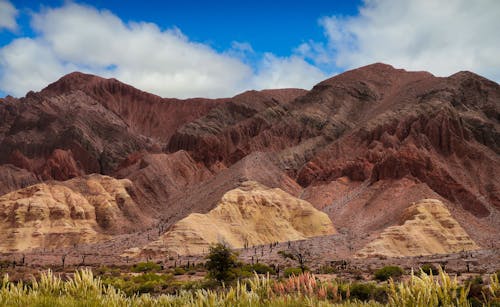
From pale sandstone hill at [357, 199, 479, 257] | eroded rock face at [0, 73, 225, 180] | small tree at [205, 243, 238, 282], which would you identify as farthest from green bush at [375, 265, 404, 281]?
eroded rock face at [0, 73, 225, 180]

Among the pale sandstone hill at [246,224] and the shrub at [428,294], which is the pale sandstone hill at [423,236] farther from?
the shrub at [428,294]

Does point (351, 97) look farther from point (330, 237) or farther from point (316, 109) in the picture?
point (330, 237)

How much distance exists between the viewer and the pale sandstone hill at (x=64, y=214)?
86750 mm

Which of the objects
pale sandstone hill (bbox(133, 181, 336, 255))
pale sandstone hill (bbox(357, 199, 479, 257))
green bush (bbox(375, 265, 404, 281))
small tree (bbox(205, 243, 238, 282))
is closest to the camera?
small tree (bbox(205, 243, 238, 282))

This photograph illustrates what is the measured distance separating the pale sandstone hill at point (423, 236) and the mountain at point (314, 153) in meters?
0.63

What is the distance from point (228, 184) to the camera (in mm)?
100000

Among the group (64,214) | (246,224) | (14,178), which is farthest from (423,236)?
(14,178)

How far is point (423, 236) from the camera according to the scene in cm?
7081

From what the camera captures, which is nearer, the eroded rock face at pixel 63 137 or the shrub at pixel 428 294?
the shrub at pixel 428 294

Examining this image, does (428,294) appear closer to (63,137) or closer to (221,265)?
(221,265)

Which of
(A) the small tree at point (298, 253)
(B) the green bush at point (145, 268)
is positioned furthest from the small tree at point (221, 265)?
(A) the small tree at point (298, 253)

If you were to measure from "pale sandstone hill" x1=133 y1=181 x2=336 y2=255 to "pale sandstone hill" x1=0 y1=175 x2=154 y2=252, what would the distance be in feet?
81.2

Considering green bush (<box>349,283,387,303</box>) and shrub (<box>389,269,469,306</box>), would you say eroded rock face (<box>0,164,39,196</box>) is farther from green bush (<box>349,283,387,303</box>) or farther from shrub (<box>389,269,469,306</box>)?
shrub (<box>389,269,469,306</box>)

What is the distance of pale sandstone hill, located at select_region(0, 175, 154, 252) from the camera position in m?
86.8
